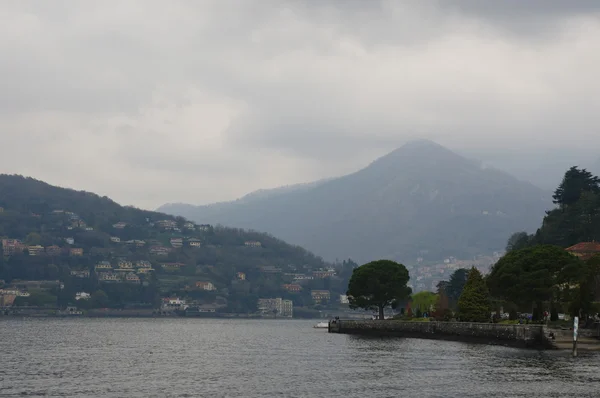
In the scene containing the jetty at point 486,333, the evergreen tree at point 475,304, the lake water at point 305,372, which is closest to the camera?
the lake water at point 305,372

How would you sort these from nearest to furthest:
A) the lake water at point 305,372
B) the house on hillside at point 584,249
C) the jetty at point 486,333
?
1. the lake water at point 305,372
2. the jetty at point 486,333
3. the house on hillside at point 584,249

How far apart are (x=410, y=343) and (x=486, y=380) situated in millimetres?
53808

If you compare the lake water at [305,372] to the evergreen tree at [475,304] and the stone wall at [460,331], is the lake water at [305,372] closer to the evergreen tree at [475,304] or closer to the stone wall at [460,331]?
the stone wall at [460,331]

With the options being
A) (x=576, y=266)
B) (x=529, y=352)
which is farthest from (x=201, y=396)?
(x=576, y=266)

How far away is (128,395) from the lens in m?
63.7

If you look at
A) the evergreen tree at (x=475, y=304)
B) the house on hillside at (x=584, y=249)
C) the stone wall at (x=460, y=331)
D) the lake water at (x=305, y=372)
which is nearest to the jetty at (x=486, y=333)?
the stone wall at (x=460, y=331)

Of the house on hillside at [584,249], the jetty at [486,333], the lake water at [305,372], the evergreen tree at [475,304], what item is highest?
the house on hillside at [584,249]

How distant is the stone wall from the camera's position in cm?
10531

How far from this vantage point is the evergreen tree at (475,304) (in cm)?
13288

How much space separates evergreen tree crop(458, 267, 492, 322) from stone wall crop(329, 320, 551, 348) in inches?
131

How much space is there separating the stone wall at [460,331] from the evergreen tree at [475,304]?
333cm

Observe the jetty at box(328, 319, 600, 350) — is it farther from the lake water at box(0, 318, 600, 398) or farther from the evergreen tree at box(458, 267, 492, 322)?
the lake water at box(0, 318, 600, 398)

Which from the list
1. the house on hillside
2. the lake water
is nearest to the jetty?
the lake water

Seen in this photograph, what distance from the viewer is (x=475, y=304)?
133250 millimetres
